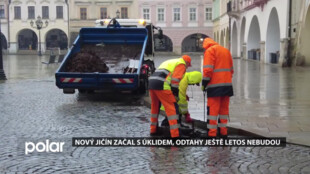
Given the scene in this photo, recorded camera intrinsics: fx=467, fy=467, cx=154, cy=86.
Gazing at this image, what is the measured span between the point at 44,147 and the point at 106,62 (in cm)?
716

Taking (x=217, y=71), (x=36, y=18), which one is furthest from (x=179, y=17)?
(x=217, y=71)

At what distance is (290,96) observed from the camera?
40.1ft

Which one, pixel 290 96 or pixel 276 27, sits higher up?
pixel 276 27

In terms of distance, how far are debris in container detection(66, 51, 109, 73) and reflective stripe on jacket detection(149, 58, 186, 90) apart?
19.0ft

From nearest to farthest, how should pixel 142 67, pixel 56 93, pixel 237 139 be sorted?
pixel 237 139
pixel 142 67
pixel 56 93

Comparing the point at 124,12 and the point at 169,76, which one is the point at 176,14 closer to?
the point at 124,12

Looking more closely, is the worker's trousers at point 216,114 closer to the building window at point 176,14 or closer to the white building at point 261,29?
the white building at point 261,29

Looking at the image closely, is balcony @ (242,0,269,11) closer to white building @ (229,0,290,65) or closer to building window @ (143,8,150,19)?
white building @ (229,0,290,65)

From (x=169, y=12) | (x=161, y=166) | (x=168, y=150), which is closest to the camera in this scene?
(x=161, y=166)

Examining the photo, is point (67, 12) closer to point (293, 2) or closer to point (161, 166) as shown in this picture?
point (293, 2)

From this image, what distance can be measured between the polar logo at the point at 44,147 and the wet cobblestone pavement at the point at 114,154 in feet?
0.29

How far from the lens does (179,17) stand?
60406 millimetres

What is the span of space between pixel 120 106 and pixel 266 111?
366cm

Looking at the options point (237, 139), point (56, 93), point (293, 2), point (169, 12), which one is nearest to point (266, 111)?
point (237, 139)
